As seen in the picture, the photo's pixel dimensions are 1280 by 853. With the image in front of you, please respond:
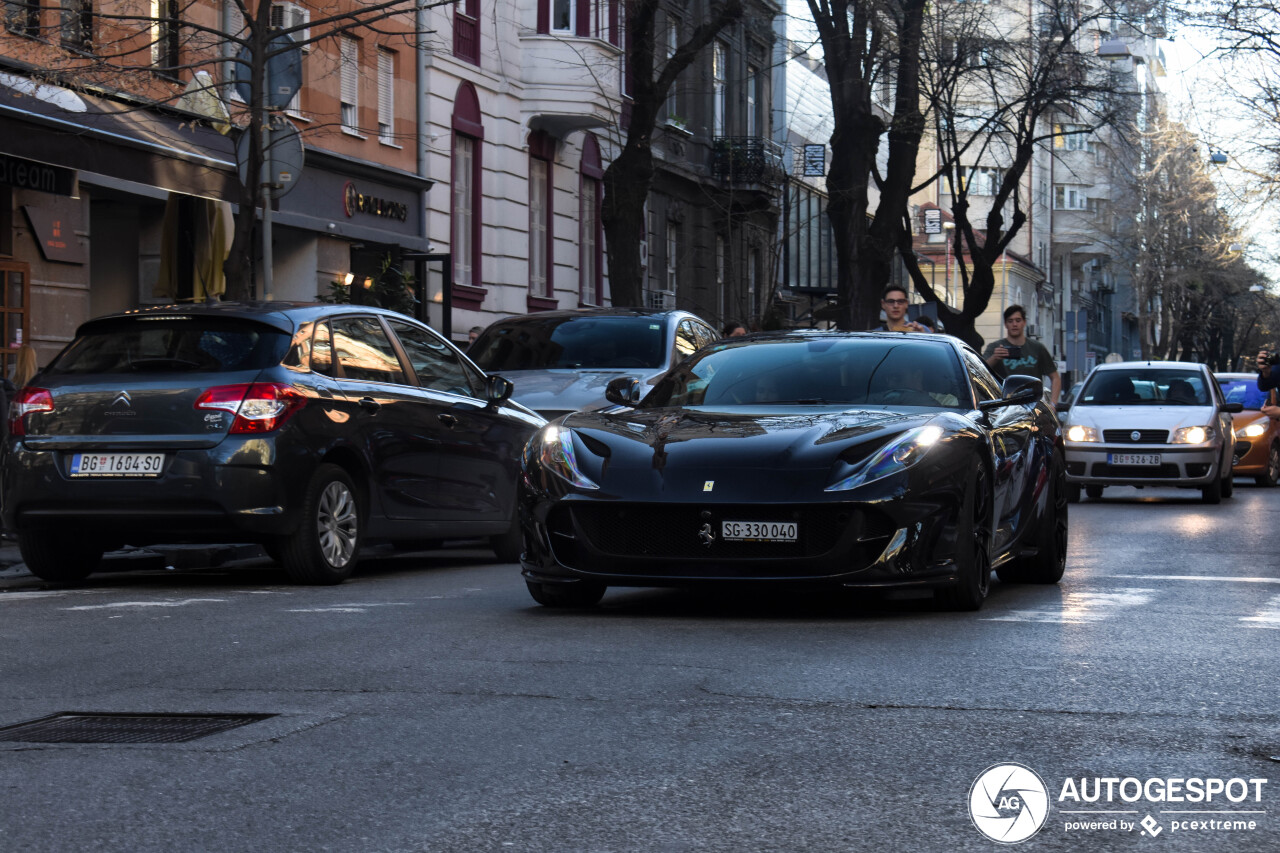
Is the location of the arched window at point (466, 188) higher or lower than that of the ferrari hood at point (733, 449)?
higher

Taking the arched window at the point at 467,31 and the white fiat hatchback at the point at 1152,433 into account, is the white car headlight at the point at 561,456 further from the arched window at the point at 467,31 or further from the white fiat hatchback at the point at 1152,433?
the arched window at the point at 467,31

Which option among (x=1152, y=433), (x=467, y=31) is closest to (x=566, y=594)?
(x=1152, y=433)

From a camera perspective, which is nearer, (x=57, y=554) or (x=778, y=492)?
(x=778, y=492)

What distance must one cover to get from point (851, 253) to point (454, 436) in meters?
21.9

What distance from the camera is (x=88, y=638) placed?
27.4 ft

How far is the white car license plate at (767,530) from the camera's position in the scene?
8.38 m

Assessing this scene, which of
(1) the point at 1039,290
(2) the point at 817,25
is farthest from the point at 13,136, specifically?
(1) the point at 1039,290

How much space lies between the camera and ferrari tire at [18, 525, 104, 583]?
11.3m

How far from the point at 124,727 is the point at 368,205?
2253cm

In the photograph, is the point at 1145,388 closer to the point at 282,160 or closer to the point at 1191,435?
the point at 1191,435

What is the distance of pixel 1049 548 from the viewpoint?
10758 mm

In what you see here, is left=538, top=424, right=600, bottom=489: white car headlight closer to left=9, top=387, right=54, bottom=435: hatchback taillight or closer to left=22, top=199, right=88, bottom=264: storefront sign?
left=9, top=387, right=54, bottom=435: hatchback taillight

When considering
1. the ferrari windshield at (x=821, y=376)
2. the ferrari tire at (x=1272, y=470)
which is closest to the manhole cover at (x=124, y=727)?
the ferrari windshield at (x=821, y=376)

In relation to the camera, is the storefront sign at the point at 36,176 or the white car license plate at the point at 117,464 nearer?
the white car license plate at the point at 117,464
